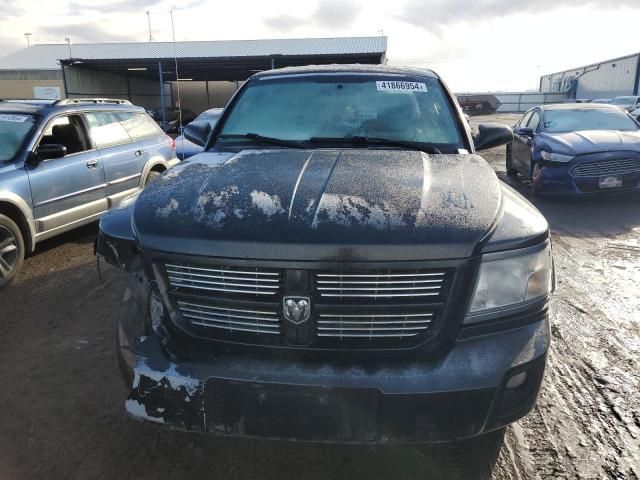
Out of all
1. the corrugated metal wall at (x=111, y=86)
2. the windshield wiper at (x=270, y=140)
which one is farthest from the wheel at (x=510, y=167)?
the corrugated metal wall at (x=111, y=86)

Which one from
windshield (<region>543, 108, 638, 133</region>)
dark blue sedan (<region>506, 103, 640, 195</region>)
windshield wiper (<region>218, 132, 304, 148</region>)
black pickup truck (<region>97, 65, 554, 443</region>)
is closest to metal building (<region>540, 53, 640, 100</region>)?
windshield (<region>543, 108, 638, 133</region>)

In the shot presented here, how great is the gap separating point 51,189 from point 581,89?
60628mm

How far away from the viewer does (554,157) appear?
779 cm

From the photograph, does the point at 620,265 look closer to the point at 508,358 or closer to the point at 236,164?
→ the point at 508,358

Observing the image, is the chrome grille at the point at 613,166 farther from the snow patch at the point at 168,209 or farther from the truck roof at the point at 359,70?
the snow patch at the point at 168,209

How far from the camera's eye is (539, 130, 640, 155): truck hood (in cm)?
754

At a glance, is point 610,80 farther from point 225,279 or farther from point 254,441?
point 225,279

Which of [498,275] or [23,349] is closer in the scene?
[498,275]

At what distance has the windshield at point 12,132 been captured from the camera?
514 cm

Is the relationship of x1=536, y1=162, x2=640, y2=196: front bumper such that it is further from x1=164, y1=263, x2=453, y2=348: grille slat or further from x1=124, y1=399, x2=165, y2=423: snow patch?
x1=124, y1=399, x2=165, y2=423: snow patch

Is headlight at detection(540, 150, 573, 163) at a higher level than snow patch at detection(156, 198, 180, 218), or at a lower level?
lower

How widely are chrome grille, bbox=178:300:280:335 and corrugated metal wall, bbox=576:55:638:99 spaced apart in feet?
156

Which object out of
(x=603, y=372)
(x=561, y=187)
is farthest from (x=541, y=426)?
(x=561, y=187)

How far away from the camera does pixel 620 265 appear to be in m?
5.01
